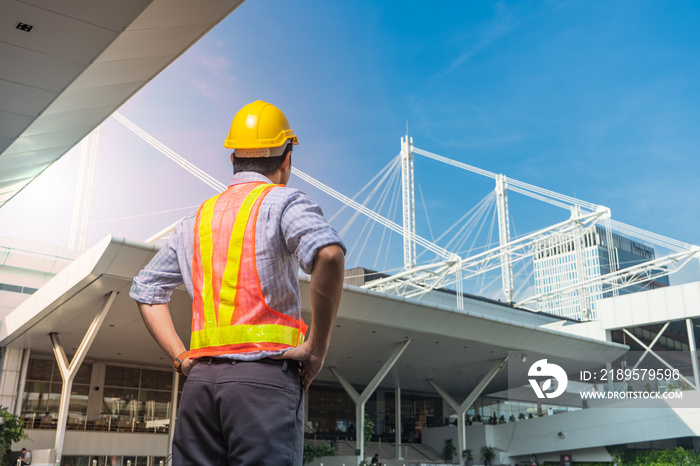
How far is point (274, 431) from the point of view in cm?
165

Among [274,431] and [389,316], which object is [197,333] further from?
[389,316]

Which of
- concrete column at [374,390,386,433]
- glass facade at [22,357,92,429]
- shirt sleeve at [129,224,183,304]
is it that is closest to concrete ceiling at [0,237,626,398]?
glass facade at [22,357,92,429]

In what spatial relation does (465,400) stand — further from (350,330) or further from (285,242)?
(285,242)

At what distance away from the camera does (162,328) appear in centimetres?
204

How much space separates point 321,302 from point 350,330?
77.5ft

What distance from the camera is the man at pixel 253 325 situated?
5.51ft

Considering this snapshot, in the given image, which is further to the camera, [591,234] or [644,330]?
[591,234]

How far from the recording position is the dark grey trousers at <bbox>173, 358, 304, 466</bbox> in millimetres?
1647

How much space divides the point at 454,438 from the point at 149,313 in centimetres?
4118

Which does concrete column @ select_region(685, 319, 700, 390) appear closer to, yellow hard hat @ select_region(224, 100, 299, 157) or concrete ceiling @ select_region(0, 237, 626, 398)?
concrete ceiling @ select_region(0, 237, 626, 398)

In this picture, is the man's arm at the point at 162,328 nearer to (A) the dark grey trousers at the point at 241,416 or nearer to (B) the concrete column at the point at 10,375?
(A) the dark grey trousers at the point at 241,416

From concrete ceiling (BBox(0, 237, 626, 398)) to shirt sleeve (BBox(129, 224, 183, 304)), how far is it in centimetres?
1561

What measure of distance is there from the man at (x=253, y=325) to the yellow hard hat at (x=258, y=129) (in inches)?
5.5

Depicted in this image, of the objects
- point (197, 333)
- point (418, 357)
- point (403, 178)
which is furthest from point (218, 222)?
point (403, 178)
